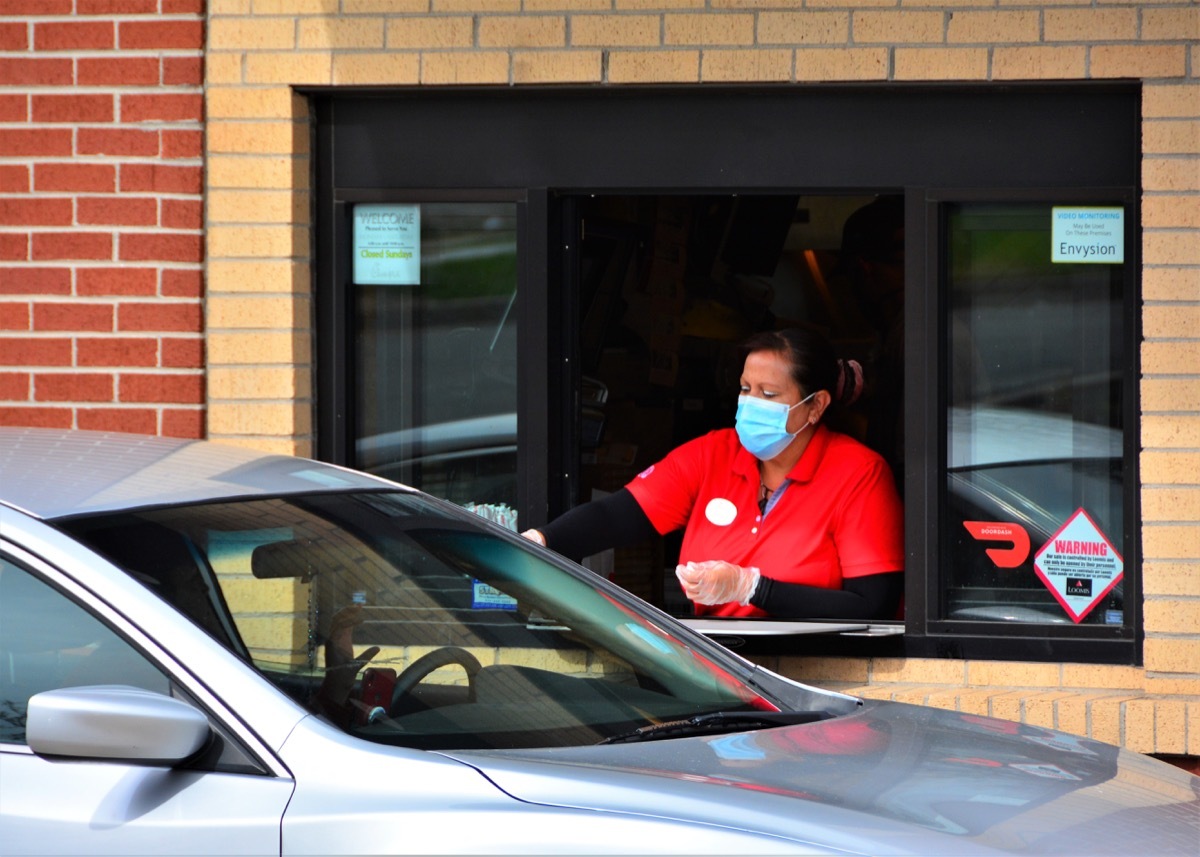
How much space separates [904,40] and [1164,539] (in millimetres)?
1785

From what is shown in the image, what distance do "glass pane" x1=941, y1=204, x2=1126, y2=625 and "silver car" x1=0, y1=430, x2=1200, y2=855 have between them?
6.87ft

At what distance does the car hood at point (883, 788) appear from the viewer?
7.98ft

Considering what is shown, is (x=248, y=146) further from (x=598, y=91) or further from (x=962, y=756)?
(x=962, y=756)

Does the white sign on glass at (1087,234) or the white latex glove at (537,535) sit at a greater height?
the white sign on glass at (1087,234)

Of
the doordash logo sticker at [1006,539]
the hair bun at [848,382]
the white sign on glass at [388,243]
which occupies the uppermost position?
the white sign on glass at [388,243]

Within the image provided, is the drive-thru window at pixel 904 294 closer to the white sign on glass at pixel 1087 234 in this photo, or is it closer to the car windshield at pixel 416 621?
the white sign on glass at pixel 1087 234

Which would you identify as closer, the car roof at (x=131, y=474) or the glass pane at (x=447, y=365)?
the car roof at (x=131, y=474)

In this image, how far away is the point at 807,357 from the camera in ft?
18.3

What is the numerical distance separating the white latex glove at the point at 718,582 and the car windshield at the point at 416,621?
1.69 meters

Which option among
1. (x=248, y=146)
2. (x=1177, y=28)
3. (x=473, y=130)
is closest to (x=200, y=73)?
(x=248, y=146)

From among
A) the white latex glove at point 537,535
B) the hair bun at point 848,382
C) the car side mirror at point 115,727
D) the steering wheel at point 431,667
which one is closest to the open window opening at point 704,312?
the hair bun at point 848,382

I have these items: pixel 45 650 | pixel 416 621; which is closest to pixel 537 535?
pixel 416 621

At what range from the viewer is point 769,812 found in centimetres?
244

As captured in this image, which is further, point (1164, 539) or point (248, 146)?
point (248, 146)
